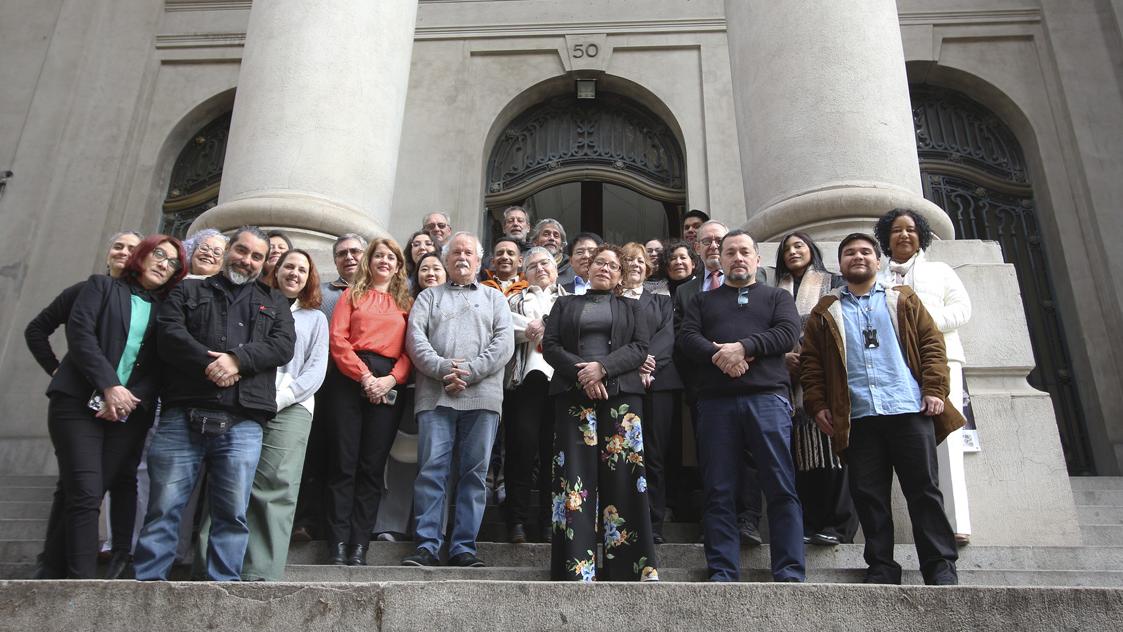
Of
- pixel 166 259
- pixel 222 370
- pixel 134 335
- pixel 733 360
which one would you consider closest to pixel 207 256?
pixel 166 259

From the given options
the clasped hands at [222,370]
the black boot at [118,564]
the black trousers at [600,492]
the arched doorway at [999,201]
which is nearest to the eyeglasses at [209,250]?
the clasped hands at [222,370]

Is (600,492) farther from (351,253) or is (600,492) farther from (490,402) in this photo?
(351,253)

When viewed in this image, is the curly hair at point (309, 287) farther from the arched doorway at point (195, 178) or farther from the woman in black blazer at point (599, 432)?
the arched doorway at point (195, 178)

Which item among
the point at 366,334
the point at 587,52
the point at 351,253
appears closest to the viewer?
the point at 366,334

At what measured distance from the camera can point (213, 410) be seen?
13.2 feet

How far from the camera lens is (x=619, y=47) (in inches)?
468

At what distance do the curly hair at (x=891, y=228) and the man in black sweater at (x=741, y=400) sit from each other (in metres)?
0.77

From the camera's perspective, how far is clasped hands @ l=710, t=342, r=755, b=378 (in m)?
4.23

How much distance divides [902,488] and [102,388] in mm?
3552

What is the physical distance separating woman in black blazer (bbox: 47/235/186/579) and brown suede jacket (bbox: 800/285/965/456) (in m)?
3.13

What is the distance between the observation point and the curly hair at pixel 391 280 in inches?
203

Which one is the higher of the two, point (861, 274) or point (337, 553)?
point (861, 274)

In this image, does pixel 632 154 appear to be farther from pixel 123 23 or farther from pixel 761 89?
pixel 123 23


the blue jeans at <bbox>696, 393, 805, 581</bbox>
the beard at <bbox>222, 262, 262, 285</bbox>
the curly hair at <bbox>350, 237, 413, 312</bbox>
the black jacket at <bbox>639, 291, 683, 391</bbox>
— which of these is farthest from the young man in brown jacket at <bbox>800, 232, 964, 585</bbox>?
the beard at <bbox>222, 262, 262, 285</bbox>
